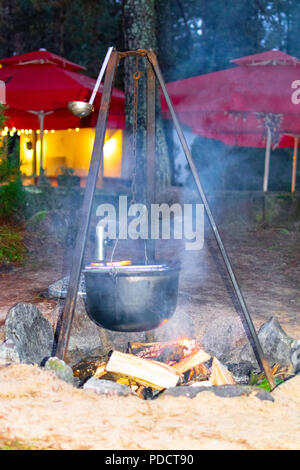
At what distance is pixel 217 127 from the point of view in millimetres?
10102

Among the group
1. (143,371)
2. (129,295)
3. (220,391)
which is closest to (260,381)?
(220,391)

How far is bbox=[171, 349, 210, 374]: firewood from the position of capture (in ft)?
10.5

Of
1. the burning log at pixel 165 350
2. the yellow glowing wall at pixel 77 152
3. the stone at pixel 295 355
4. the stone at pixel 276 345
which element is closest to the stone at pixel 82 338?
the burning log at pixel 165 350

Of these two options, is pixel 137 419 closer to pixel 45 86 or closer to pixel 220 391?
pixel 220 391

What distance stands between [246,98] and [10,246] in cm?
460

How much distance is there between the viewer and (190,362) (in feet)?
10.6

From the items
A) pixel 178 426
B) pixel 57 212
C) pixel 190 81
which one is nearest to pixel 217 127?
pixel 190 81

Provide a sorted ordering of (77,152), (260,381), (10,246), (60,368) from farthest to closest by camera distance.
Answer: (77,152), (10,246), (260,381), (60,368)

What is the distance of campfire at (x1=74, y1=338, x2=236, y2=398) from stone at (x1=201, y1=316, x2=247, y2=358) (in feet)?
0.70

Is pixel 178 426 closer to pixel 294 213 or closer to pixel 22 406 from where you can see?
pixel 22 406

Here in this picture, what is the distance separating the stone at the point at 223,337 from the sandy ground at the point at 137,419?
39.7 inches
